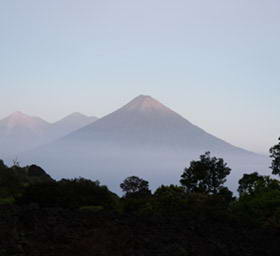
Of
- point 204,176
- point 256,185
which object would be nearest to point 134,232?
point 256,185

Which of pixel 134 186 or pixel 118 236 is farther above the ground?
pixel 134 186

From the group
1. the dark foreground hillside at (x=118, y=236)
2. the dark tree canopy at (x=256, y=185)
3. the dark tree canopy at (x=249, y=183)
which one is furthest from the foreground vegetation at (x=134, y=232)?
the dark tree canopy at (x=249, y=183)

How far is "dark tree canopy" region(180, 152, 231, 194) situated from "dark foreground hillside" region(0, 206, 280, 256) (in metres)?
26.6

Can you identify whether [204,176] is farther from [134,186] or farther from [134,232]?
[134,232]

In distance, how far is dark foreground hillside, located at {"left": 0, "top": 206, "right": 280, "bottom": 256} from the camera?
12648mm

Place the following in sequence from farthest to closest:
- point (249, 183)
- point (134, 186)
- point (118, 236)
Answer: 1. point (134, 186)
2. point (249, 183)
3. point (118, 236)

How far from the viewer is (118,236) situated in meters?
14.0

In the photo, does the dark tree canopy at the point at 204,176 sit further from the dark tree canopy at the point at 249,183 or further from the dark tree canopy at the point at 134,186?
the dark tree canopy at the point at 249,183

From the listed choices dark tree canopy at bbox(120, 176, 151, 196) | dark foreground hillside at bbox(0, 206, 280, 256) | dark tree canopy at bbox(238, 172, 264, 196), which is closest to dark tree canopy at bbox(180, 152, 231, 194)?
dark tree canopy at bbox(120, 176, 151, 196)

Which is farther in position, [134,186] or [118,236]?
[134,186]

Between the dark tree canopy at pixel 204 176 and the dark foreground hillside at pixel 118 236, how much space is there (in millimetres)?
26616

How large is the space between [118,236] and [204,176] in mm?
31833

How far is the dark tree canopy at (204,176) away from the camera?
144 ft

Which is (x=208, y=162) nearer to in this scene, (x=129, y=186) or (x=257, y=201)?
(x=129, y=186)
